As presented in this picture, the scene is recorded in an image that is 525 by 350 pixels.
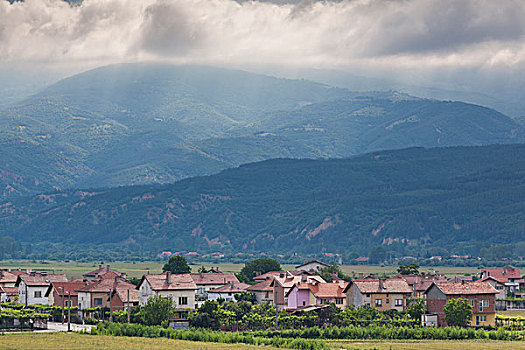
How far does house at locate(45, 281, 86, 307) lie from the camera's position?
118 metres

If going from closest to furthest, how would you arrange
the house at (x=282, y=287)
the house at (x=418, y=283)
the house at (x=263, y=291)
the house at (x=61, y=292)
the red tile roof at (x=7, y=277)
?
the house at (x=282, y=287) < the house at (x=61, y=292) < the house at (x=263, y=291) < the house at (x=418, y=283) < the red tile roof at (x=7, y=277)

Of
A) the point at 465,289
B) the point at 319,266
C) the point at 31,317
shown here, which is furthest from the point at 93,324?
the point at 319,266

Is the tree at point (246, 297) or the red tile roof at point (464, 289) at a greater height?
the red tile roof at point (464, 289)

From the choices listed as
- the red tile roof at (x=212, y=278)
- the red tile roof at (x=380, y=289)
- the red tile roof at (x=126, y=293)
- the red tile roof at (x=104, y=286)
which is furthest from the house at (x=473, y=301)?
the red tile roof at (x=212, y=278)

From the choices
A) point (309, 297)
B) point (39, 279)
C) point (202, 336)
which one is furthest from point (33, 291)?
point (202, 336)

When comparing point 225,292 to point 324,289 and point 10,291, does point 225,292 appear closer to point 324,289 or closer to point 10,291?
point 324,289

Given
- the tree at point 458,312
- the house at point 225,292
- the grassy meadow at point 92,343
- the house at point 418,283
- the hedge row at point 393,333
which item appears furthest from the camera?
the house at point 225,292

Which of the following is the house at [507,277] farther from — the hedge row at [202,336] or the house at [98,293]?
the hedge row at [202,336]

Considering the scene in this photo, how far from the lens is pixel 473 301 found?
4018 inches

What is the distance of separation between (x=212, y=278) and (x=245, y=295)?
1695cm

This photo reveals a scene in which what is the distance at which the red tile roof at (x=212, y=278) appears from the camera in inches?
5300

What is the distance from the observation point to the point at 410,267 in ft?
512

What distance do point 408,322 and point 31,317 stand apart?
124ft

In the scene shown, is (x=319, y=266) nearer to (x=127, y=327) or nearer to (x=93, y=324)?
(x=93, y=324)
